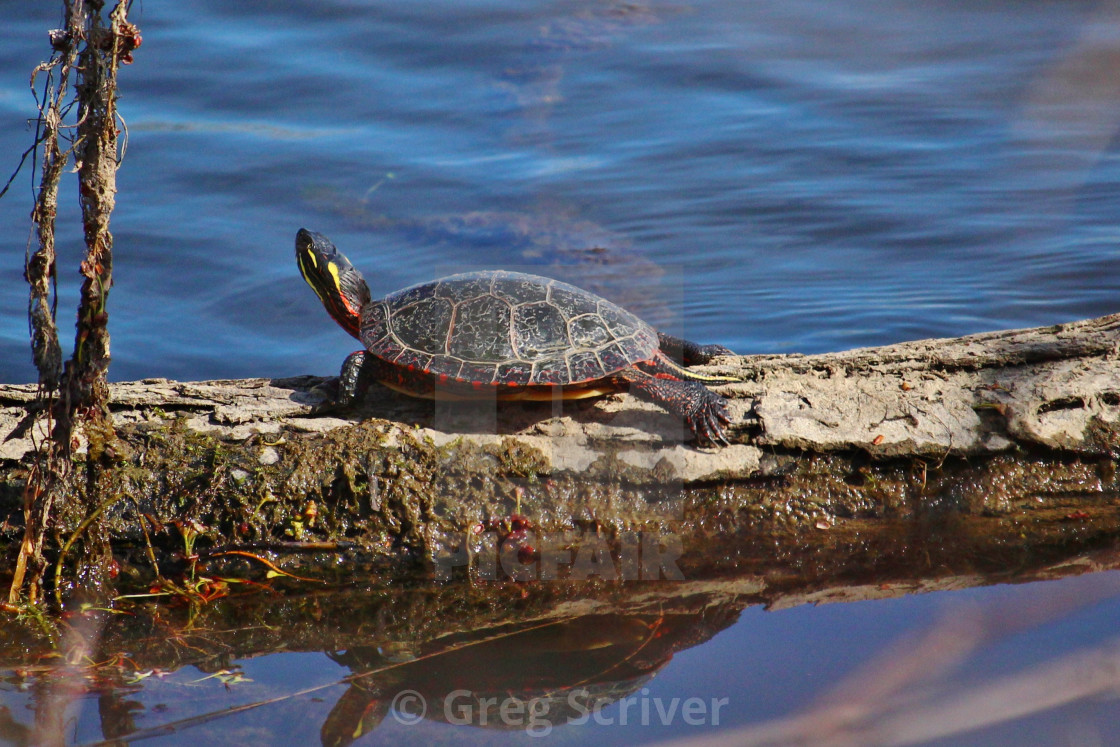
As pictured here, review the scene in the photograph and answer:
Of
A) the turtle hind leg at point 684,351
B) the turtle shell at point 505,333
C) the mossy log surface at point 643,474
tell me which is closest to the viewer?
the mossy log surface at point 643,474

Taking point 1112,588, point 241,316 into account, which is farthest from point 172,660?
Result: point 241,316

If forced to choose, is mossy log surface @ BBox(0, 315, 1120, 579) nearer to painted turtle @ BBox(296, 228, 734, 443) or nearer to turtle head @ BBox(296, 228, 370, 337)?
painted turtle @ BBox(296, 228, 734, 443)

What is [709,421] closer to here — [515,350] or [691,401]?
[691,401]

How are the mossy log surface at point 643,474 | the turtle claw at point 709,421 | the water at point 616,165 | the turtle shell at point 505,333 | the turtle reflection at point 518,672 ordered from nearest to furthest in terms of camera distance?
the turtle reflection at point 518,672
the mossy log surface at point 643,474
the turtle claw at point 709,421
the turtle shell at point 505,333
the water at point 616,165

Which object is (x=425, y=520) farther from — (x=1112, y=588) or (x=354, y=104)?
(x=354, y=104)

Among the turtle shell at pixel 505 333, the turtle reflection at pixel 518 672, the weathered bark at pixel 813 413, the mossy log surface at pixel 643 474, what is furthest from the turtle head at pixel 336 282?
the turtle reflection at pixel 518 672

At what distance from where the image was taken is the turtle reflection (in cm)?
268

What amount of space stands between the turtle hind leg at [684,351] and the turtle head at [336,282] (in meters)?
1.39

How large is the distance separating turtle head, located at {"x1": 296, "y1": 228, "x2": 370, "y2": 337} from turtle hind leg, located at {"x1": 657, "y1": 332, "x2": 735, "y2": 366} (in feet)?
4.56

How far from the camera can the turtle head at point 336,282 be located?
4.15 meters

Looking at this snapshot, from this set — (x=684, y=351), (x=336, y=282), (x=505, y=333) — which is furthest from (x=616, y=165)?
(x=505, y=333)

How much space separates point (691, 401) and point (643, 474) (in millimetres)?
343

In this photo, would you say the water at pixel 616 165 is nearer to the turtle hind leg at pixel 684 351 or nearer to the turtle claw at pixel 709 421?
the turtle hind leg at pixel 684 351

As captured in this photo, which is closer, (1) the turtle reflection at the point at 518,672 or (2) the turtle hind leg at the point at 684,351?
(1) the turtle reflection at the point at 518,672
